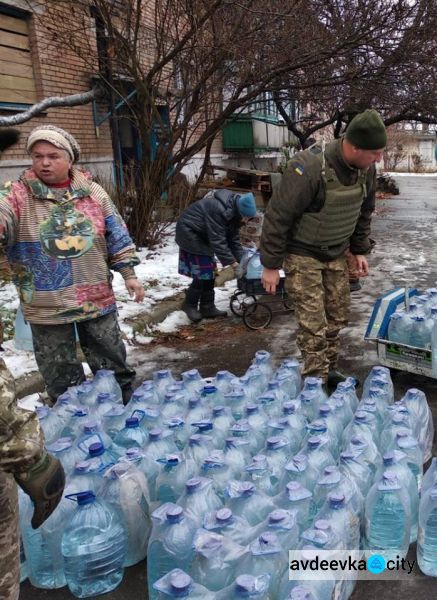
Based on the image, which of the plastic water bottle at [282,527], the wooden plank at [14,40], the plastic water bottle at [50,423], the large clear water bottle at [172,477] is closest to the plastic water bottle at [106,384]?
the plastic water bottle at [50,423]

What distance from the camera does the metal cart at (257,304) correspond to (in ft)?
19.4

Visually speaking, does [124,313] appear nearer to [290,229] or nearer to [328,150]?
[290,229]

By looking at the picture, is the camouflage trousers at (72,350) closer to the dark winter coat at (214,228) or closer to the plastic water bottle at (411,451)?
the plastic water bottle at (411,451)

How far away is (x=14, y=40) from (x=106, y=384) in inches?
283

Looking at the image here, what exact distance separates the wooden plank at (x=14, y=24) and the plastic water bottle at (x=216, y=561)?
8.54 m

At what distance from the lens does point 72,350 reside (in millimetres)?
3449

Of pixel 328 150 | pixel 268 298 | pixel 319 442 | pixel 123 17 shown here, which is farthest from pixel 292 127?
pixel 319 442

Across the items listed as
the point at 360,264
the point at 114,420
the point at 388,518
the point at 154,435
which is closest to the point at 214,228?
the point at 360,264

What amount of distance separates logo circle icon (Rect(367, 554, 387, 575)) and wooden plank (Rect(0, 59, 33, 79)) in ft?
27.6

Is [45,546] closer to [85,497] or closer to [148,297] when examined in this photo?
[85,497]

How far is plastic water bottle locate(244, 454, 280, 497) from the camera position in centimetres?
246

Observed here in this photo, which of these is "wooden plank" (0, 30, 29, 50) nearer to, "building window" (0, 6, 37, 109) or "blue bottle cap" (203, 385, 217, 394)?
"building window" (0, 6, 37, 109)

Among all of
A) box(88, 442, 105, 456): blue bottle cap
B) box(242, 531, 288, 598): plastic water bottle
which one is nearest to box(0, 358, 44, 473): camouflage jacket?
box(242, 531, 288, 598): plastic water bottle

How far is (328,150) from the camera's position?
11.7ft
